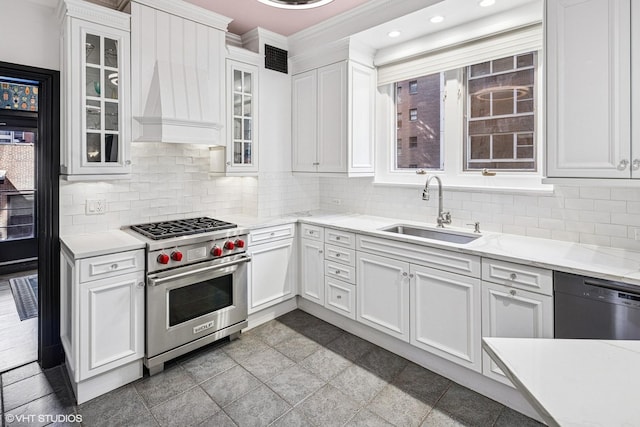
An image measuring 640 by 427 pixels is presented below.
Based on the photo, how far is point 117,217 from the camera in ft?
9.71

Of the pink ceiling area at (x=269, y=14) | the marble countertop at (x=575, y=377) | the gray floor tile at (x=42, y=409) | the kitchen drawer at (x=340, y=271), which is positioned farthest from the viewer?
the kitchen drawer at (x=340, y=271)

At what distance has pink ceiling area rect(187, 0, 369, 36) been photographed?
2979mm

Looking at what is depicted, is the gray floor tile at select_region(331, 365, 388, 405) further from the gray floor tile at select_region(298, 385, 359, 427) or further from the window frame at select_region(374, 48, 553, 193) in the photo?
the window frame at select_region(374, 48, 553, 193)

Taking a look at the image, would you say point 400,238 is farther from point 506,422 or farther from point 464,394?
point 506,422

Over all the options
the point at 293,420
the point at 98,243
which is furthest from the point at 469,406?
the point at 98,243

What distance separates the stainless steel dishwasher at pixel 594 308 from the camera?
1.72 metres

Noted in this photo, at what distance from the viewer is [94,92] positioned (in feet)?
8.45

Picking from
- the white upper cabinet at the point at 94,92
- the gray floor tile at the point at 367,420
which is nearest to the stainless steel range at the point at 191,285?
the white upper cabinet at the point at 94,92

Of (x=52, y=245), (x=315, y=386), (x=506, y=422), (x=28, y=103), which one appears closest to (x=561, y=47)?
(x=506, y=422)

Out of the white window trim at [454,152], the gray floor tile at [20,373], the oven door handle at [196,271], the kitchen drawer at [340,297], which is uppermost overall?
the white window trim at [454,152]

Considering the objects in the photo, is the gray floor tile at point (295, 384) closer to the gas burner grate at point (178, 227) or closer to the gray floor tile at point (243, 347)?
the gray floor tile at point (243, 347)

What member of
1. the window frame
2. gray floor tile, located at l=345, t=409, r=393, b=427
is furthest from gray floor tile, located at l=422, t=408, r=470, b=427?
the window frame

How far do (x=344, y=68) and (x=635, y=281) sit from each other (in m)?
2.69

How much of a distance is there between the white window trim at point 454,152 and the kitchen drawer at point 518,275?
0.68 m
